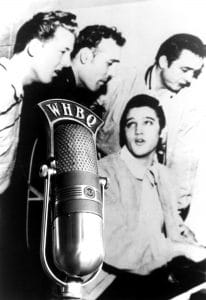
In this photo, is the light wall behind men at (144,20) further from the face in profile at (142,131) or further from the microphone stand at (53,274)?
the microphone stand at (53,274)

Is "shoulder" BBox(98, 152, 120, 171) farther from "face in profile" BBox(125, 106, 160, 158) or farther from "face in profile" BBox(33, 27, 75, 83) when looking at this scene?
"face in profile" BBox(33, 27, 75, 83)

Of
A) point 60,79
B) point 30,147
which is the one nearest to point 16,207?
point 30,147

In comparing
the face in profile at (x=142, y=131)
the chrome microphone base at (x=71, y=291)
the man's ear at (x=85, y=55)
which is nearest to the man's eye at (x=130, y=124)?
the face in profile at (x=142, y=131)

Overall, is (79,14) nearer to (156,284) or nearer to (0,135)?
(0,135)

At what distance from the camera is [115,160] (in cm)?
72

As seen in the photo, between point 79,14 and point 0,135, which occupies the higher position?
point 79,14

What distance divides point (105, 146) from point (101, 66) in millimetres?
114

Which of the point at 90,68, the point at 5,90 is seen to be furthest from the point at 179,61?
the point at 5,90

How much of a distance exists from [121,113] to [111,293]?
0.24m

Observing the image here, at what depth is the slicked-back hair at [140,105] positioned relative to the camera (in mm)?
717

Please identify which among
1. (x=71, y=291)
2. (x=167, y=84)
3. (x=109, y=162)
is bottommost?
(x=71, y=291)

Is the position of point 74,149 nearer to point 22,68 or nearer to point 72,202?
point 72,202

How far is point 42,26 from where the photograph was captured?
2.55 feet

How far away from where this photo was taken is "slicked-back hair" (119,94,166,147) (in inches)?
28.2
